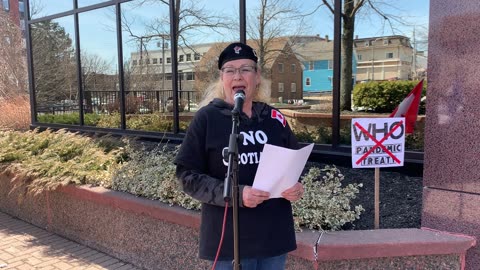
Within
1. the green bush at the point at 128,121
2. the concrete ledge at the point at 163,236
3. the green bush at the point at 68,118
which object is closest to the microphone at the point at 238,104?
the concrete ledge at the point at 163,236

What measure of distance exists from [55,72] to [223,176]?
954cm

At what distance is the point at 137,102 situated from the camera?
8.21m

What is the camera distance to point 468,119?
317 cm

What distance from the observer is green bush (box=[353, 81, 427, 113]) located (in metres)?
5.46

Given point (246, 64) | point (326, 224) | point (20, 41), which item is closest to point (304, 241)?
point (326, 224)

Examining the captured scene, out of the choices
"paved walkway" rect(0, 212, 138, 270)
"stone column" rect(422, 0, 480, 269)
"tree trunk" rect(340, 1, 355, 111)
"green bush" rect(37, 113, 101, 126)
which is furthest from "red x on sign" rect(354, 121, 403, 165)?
"green bush" rect(37, 113, 101, 126)

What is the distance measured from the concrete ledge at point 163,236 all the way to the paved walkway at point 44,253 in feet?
0.33

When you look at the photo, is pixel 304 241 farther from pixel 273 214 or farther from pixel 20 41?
pixel 20 41

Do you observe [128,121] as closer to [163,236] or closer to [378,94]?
[163,236]

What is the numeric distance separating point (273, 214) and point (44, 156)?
470cm

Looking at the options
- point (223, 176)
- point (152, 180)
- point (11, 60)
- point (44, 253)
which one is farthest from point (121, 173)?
point (11, 60)

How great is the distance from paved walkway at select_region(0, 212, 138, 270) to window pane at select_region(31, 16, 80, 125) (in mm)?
4469

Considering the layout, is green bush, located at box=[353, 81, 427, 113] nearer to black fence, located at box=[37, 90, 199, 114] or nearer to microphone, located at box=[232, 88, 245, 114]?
black fence, located at box=[37, 90, 199, 114]

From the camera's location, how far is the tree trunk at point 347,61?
545 centimetres
